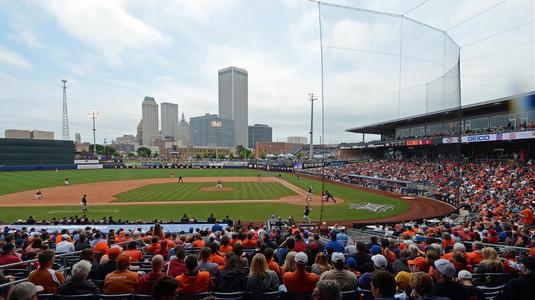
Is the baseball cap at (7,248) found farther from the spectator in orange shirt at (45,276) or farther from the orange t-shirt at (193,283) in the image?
the orange t-shirt at (193,283)

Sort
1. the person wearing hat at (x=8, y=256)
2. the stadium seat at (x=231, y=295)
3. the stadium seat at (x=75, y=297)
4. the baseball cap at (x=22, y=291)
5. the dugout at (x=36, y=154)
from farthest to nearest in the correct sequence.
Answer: the dugout at (x=36, y=154)
the person wearing hat at (x=8, y=256)
the stadium seat at (x=231, y=295)
the stadium seat at (x=75, y=297)
the baseball cap at (x=22, y=291)

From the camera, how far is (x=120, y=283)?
4.38 m

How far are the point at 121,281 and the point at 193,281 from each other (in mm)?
1164

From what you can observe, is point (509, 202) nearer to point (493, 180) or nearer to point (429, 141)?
point (493, 180)

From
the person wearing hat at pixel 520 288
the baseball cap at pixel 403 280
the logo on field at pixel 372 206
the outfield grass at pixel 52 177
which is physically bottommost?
the logo on field at pixel 372 206

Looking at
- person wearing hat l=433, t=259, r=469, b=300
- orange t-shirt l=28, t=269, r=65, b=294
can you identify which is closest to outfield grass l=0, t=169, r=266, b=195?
orange t-shirt l=28, t=269, r=65, b=294

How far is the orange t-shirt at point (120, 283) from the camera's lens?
4.36 meters

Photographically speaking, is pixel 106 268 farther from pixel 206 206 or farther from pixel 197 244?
pixel 206 206

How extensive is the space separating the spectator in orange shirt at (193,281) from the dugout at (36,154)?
84232 millimetres

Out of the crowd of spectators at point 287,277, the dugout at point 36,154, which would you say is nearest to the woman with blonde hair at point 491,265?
the crowd of spectators at point 287,277

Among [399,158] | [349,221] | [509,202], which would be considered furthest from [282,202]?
[399,158]

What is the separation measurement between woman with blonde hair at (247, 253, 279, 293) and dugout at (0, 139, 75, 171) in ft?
278

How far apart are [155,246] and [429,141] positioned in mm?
40673

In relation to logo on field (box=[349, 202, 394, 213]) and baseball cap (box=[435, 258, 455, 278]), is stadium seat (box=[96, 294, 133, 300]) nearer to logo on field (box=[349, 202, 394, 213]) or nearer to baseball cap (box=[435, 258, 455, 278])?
baseball cap (box=[435, 258, 455, 278])
